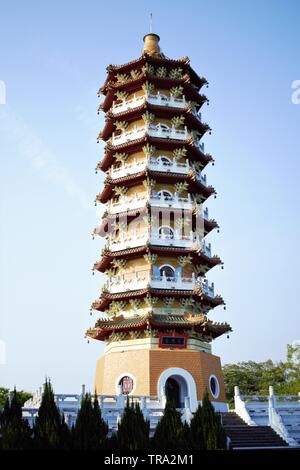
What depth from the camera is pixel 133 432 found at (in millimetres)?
13938

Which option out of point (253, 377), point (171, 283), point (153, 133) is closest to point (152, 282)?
point (171, 283)

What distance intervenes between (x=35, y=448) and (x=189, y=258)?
48.6 feet

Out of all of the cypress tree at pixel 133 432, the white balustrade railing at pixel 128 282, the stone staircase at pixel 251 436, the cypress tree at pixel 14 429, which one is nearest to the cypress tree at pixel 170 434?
the cypress tree at pixel 133 432

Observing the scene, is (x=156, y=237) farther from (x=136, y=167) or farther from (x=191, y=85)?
(x=191, y=85)

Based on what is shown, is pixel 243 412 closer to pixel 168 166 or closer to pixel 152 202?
pixel 152 202

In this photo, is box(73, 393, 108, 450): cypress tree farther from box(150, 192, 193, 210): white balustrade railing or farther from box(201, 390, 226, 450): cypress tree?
box(150, 192, 193, 210): white balustrade railing

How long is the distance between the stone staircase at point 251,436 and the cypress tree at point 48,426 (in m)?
6.90

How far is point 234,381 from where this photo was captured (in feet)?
184

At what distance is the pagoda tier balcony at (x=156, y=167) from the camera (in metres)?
27.9

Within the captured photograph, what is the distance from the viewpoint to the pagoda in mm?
24500

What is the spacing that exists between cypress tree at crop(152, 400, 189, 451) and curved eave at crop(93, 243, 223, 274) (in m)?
11.7

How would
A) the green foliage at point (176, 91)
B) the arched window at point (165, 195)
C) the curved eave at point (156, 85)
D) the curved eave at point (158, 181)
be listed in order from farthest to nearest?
the green foliage at point (176, 91), the curved eave at point (156, 85), the curved eave at point (158, 181), the arched window at point (165, 195)

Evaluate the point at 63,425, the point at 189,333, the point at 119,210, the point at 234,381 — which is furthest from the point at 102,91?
the point at 234,381

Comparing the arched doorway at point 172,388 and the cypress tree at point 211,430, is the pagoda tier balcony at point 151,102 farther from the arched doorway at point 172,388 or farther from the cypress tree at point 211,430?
the cypress tree at point 211,430
